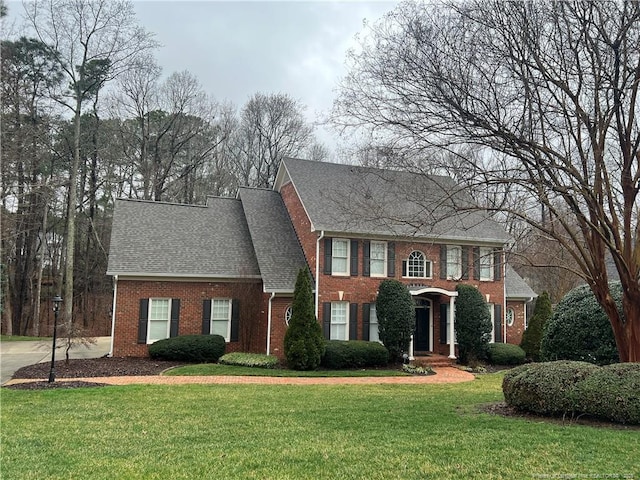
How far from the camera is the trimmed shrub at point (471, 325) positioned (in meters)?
17.9

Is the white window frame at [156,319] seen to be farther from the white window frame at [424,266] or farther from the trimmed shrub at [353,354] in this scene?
the white window frame at [424,266]

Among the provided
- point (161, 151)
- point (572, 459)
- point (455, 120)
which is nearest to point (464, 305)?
point (455, 120)

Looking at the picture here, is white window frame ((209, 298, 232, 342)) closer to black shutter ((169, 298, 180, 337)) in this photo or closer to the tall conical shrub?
black shutter ((169, 298, 180, 337))

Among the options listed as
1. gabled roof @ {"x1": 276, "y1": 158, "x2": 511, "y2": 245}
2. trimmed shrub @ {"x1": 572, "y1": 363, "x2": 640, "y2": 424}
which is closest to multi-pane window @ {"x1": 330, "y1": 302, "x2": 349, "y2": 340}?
gabled roof @ {"x1": 276, "y1": 158, "x2": 511, "y2": 245}

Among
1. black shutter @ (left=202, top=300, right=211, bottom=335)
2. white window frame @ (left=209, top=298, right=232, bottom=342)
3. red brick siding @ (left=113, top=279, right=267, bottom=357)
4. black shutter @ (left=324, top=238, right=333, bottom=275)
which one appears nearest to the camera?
red brick siding @ (left=113, top=279, right=267, bottom=357)

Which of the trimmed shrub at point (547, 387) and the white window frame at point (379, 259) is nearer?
the trimmed shrub at point (547, 387)

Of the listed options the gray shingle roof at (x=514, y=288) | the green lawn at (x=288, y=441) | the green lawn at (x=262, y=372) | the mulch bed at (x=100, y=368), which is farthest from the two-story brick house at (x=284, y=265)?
the green lawn at (x=288, y=441)

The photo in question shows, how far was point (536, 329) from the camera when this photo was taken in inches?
762

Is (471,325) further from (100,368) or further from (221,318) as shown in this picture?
(100,368)

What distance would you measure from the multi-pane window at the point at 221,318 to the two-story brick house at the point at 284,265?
0.04 meters

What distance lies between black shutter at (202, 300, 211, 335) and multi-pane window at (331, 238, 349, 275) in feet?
15.5

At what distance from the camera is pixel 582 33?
7.86m

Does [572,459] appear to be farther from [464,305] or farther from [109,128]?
[109,128]

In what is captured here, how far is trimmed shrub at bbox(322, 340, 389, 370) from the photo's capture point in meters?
15.9
